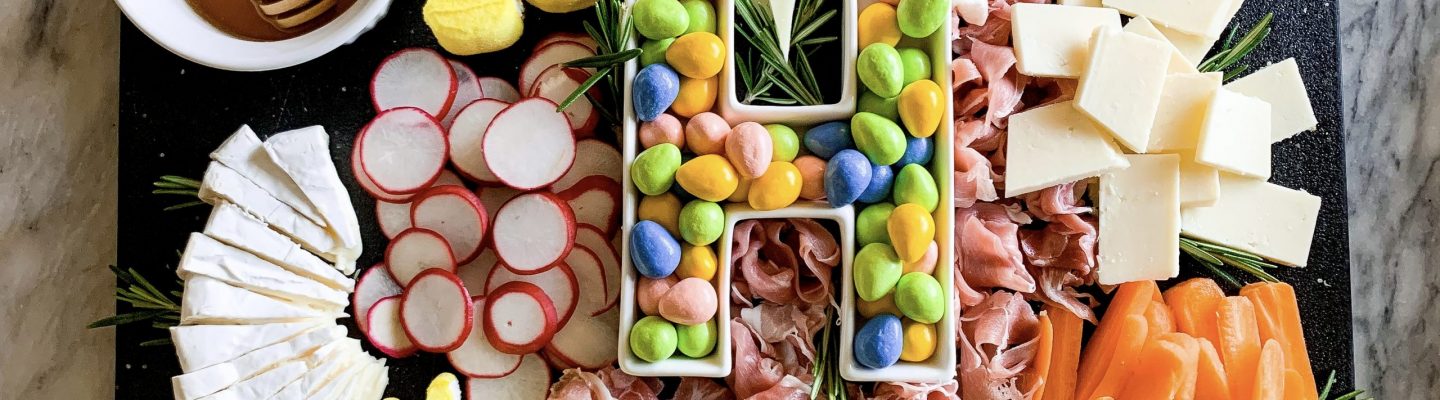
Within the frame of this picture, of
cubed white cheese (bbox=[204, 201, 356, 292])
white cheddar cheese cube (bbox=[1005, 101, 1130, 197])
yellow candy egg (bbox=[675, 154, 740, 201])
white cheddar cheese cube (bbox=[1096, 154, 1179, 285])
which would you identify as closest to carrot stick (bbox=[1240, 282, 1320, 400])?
white cheddar cheese cube (bbox=[1096, 154, 1179, 285])

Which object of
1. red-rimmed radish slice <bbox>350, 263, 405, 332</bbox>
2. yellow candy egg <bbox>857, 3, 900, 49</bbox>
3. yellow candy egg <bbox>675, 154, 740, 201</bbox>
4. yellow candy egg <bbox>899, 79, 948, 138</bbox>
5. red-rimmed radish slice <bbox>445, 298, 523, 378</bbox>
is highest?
yellow candy egg <bbox>857, 3, 900, 49</bbox>

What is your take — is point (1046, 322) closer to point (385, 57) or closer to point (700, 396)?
point (700, 396)

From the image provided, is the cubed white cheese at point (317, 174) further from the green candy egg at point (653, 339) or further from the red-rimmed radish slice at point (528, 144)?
the green candy egg at point (653, 339)

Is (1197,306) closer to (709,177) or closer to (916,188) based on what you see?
(916,188)

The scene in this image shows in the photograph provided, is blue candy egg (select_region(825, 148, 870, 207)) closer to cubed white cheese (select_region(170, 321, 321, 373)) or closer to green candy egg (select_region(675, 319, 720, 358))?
green candy egg (select_region(675, 319, 720, 358))

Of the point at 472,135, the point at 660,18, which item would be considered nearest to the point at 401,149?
the point at 472,135
